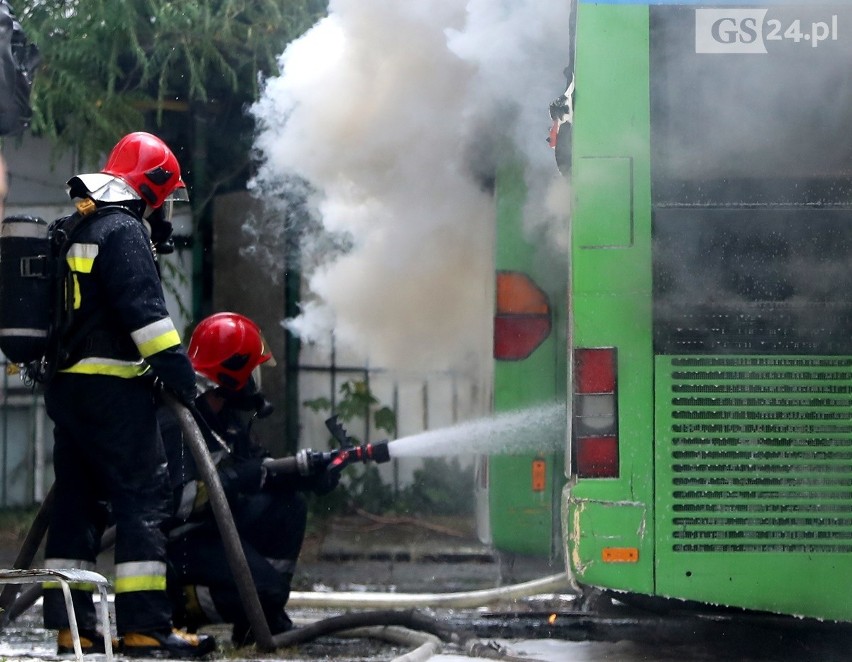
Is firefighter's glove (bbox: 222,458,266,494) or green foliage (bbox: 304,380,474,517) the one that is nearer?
→ firefighter's glove (bbox: 222,458,266,494)

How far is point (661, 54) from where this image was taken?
4.78 m

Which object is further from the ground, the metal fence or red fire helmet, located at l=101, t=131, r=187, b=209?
red fire helmet, located at l=101, t=131, r=187, b=209


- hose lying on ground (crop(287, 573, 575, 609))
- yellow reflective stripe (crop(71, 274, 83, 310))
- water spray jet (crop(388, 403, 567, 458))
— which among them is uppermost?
yellow reflective stripe (crop(71, 274, 83, 310))

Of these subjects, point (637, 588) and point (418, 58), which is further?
point (418, 58)

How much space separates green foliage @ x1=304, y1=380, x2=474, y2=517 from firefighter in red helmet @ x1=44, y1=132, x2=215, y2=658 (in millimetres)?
4962

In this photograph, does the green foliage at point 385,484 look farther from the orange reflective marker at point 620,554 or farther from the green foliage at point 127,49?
the orange reflective marker at point 620,554

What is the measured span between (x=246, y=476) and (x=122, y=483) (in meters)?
0.64

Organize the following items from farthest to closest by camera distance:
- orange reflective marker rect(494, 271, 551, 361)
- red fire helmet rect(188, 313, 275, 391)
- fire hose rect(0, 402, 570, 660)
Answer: orange reflective marker rect(494, 271, 551, 361) → red fire helmet rect(188, 313, 275, 391) → fire hose rect(0, 402, 570, 660)

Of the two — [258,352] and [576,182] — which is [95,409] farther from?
[576,182]

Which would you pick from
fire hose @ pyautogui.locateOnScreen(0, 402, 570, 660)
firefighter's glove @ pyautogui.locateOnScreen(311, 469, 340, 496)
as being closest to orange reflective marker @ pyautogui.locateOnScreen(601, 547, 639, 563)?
fire hose @ pyautogui.locateOnScreen(0, 402, 570, 660)

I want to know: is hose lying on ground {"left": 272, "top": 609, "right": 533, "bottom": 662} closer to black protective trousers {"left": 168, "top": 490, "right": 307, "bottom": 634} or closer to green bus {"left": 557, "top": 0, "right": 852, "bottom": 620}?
black protective trousers {"left": 168, "top": 490, "right": 307, "bottom": 634}

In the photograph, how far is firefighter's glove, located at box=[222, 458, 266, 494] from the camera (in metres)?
5.34

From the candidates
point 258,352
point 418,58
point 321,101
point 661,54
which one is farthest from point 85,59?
point 661,54

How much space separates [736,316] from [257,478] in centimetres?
197
